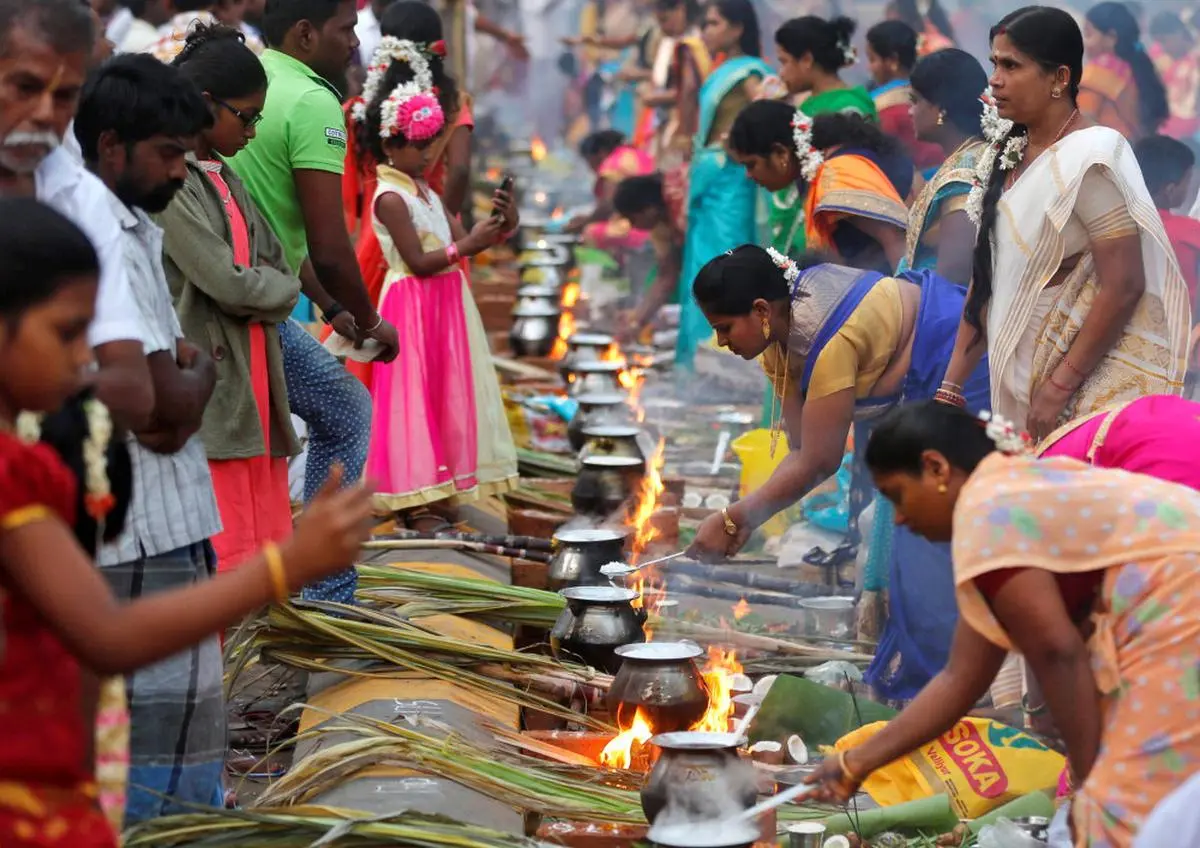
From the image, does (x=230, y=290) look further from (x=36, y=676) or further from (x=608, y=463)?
(x=608, y=463)

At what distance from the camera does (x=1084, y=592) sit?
2811 mm

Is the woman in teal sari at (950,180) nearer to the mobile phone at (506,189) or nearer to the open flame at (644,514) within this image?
the open flame at (644,514)

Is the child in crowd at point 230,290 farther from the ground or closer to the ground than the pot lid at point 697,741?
farther from the ground

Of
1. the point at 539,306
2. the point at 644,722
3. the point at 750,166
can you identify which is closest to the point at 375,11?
the point at 539,306

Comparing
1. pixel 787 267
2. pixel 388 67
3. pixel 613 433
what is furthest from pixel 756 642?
pixel 388 67

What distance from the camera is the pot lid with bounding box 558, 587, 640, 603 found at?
14.7 feet

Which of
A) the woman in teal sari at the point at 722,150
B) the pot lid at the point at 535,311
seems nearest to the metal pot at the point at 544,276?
the pot lid at the point at 535,311

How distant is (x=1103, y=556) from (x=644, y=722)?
1.47 meters

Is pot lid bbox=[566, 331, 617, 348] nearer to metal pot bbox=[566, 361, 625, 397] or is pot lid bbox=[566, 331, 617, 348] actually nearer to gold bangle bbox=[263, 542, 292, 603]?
metal pot bbox=[566, 361, 625, 397]

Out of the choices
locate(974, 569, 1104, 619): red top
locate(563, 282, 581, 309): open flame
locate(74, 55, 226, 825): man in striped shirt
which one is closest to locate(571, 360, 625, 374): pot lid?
locate(563, 282, 581, 309): open flame

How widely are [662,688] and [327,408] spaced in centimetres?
134

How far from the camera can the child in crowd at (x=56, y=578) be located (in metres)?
2.08

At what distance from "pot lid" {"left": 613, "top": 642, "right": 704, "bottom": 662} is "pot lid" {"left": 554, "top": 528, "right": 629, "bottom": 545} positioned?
3.29 ft

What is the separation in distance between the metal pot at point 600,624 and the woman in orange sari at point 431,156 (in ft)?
5.37
